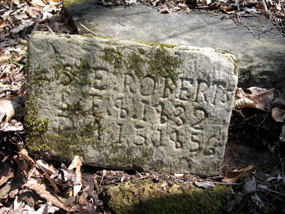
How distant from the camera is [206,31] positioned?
3352mm

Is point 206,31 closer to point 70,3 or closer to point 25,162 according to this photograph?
point 70,3

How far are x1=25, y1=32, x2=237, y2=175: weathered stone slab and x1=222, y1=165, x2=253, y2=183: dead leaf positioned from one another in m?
0.15

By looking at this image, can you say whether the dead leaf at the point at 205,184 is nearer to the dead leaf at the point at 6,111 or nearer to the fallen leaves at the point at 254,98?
the fallen leaves at the point at 254,98

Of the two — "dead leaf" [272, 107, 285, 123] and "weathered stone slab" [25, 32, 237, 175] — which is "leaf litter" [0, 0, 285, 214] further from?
"weathered stone slab" [25, 32, 237, 175]

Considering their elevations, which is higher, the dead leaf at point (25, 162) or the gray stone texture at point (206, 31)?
the gray stone texture at point (206, 31)

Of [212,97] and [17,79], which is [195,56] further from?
[17,79]

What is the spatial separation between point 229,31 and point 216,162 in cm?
167

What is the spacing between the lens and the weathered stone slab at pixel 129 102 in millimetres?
2219

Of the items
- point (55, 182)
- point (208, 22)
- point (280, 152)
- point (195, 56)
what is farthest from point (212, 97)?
point (208, 22)

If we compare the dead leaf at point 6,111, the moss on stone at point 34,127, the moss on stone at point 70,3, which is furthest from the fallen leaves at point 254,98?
the moss on stone at point 70,3

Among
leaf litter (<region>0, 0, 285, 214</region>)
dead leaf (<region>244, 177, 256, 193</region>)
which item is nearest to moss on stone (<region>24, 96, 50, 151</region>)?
leaf litter (<region>0, 0, 285, 214</region>)

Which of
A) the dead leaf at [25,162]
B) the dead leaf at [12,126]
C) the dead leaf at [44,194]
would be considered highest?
the dead leaf at [12,126]

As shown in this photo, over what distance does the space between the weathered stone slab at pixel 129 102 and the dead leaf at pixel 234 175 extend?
0.48 ft

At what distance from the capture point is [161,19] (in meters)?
3.58
